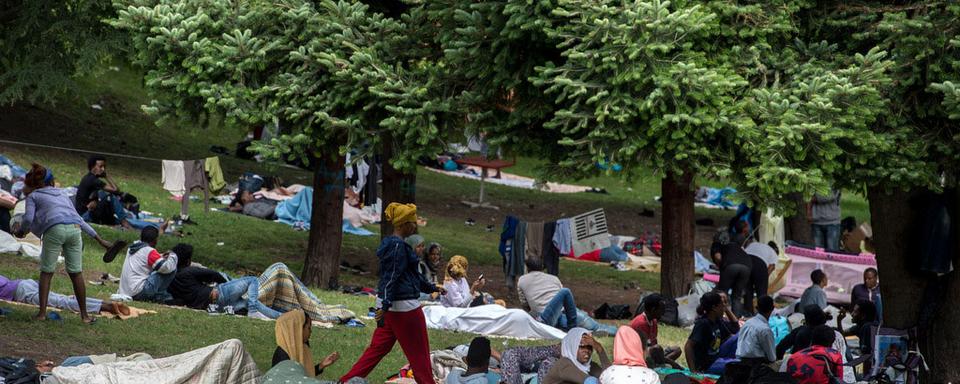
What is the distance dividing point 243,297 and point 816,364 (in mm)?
5943

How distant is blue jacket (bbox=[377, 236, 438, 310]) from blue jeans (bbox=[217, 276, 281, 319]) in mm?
3997

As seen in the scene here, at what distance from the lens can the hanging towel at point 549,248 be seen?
58.7 feet

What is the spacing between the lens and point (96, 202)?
17.8 meters

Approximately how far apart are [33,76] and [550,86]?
12636mm

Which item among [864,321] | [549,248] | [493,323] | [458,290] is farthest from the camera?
[549,248]

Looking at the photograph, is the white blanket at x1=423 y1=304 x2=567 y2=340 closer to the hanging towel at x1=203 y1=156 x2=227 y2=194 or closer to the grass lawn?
the grass lawn

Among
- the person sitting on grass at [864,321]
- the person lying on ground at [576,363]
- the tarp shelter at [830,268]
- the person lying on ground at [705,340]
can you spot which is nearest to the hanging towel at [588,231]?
the tarp shelter at [830,268]

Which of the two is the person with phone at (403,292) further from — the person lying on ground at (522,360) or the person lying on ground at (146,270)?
the person lying on ground at (146,270)

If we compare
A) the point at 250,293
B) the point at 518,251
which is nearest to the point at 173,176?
the point at 518,251

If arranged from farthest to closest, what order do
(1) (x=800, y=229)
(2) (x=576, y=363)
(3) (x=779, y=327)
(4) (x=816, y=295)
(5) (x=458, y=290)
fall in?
(1) (x=800, y=229) → (4) (x=816, y=295) → (5) (x=458, y=290) → (3) (x=779, y=327) → (2) (x=576, y=363)

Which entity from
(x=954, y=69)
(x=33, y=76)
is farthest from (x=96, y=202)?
(x=954, y=69)

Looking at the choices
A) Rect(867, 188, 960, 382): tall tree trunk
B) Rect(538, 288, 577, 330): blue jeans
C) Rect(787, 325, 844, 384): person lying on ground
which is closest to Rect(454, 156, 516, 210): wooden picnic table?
Rect(538, 288, 577, 330): blue jeans

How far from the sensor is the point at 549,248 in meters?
18.0

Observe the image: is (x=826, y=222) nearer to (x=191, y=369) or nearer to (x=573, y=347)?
(x=573, y=347)
